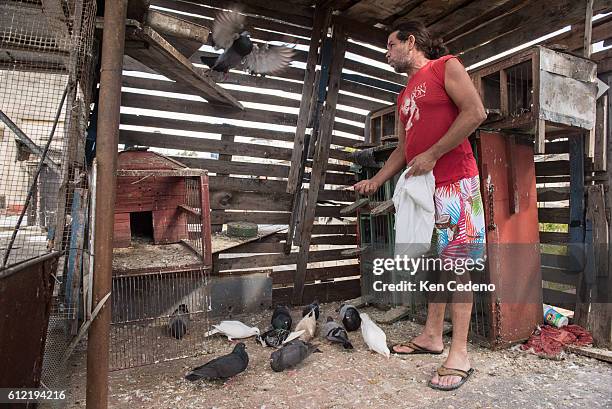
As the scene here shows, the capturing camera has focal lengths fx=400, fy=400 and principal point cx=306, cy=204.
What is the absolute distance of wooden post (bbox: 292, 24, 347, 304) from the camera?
4.50m

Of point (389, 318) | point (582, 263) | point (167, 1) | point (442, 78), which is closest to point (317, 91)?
point (167, 1)

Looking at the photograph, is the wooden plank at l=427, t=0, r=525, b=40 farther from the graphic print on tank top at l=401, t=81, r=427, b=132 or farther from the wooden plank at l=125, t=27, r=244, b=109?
the wooden plank at l=125, t=27, r=244, b=109

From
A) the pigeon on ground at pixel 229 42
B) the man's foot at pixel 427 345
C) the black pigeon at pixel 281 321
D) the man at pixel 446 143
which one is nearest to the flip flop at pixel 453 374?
the man at pixel 446 143

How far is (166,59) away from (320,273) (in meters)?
2.96

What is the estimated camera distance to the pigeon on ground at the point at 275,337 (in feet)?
10.3

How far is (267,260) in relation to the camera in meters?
4.44

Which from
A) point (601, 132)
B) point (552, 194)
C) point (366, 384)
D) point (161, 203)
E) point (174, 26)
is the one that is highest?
point (174, 26)

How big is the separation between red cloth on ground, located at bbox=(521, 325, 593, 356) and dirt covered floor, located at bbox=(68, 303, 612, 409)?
0.32ft

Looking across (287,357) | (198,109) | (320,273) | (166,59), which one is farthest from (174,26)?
(320,273)

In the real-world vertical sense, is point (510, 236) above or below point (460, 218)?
below

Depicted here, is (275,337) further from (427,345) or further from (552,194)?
(552,194)

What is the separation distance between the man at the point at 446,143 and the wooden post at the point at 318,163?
6.04 ft

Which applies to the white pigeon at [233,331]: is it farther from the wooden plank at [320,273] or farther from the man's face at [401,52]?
the man's face at [401,52]

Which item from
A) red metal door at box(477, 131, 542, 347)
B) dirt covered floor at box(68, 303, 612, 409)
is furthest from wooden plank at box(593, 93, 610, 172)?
dirt covered floor at box(68, 303, 612, 409)
